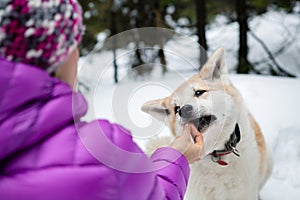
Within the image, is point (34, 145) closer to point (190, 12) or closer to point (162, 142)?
point (162, 142)

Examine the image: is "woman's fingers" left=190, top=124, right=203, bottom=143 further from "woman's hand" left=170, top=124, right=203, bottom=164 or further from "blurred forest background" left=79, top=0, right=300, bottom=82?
"blurred forest background" left=79, top=0, right=300, bottom=82

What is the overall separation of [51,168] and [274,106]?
239cm

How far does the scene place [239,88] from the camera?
3.04 m

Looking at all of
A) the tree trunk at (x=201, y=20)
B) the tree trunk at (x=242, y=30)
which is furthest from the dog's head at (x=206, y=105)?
the tree trunk at (x=201, y=20)

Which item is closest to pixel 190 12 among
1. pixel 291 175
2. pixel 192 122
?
pixel 291 175

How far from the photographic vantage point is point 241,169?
162 cm

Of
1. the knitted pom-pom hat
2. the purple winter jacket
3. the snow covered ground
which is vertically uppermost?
the knitted pom-pom hat

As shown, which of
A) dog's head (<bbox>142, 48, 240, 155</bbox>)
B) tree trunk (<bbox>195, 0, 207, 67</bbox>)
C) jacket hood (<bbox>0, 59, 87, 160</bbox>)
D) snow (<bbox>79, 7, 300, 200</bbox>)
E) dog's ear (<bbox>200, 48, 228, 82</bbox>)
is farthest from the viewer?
tree trunk (<bbox>195, 0, 207, 67</bbox>)

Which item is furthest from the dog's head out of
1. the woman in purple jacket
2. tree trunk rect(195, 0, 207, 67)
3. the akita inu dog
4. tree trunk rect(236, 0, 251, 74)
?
tree trunk rect(195, 0, 207, 67)

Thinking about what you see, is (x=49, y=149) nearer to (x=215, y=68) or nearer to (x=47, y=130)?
(x=47, y=130)

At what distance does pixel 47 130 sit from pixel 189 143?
0.54 m

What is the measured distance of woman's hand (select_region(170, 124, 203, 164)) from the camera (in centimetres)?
107

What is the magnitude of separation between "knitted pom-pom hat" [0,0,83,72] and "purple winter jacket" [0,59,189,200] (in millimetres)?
29

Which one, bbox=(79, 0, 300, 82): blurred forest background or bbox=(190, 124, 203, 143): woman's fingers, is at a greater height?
bbox=(190, 124, 203, 143): woman's fingers
